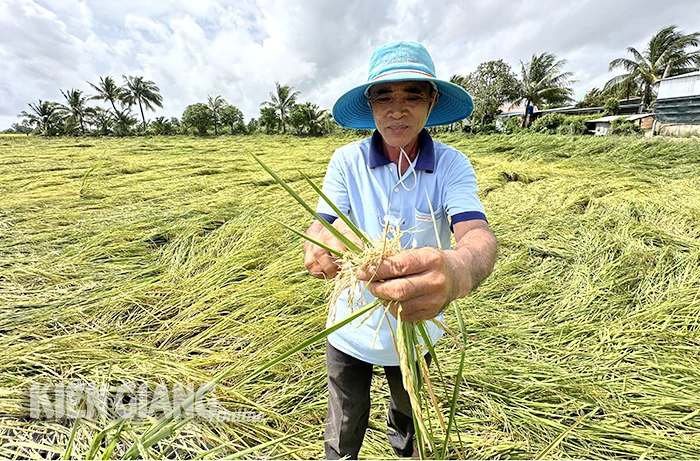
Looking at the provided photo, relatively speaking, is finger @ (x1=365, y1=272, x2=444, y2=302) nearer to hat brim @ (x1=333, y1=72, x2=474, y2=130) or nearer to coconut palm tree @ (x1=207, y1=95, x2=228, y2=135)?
hat brim @ (x1=333, y1=72, x2=474, y2=130)

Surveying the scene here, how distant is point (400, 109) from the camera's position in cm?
93

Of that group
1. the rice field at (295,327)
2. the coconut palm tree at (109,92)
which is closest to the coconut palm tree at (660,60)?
the rice field at (295,327)

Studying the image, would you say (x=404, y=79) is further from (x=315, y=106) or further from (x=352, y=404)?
(x=315, y=106)

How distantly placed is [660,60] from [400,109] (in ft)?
85.5

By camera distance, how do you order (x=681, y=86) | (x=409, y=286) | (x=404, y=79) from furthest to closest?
(x=681, y=86)
(x=404, y=79)
(x=409, y=286)

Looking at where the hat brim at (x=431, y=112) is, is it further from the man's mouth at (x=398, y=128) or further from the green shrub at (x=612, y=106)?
the green shrub at (x=612, y=106)

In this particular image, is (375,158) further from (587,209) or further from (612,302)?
(587,209)

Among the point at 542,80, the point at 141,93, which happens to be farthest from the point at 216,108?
the point at 542,80

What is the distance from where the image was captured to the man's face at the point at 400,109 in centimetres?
93

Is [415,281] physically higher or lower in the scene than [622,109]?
lower

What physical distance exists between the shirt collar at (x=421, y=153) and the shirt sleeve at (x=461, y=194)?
0.22 ft

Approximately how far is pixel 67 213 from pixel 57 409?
3397 millimetres

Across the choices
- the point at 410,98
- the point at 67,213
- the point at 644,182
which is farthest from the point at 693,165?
the point at 67,213

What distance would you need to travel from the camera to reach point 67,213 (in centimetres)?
369
